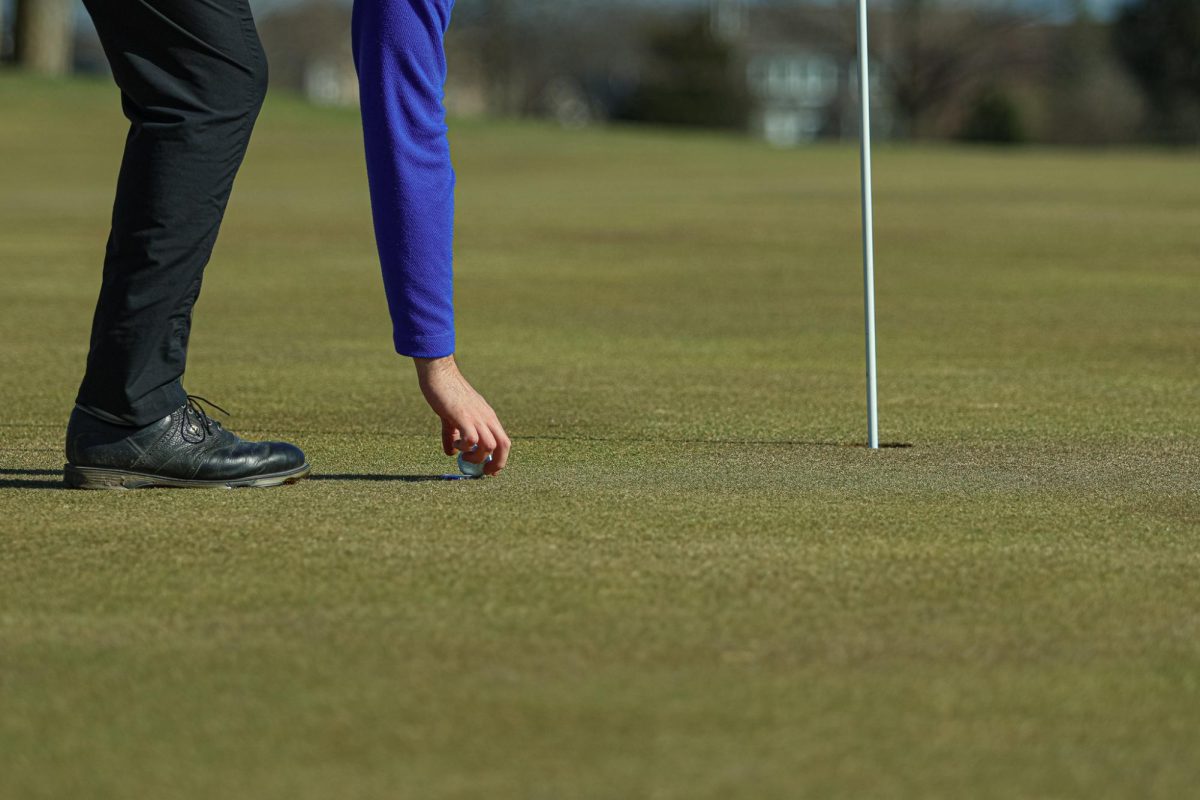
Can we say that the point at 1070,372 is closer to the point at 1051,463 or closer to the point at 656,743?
the point at 1051,463

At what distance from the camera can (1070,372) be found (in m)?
6.36

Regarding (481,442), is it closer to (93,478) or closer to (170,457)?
(170,457)

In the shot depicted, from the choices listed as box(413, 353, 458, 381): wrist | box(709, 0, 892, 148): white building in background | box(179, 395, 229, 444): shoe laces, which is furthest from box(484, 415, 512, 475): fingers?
box(709, 0, 892, 148): white building in background

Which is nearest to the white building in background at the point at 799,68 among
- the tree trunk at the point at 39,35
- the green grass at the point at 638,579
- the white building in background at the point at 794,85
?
the white building in background at the point at 794,85

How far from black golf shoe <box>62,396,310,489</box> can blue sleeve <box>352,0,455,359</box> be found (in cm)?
44

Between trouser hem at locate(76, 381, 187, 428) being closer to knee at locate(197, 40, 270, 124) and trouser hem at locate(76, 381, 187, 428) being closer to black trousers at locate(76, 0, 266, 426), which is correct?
black trousers at locate(76, 0, 266, 426)

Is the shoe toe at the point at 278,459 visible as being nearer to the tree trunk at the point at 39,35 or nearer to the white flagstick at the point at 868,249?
the white flagstick at the point at 868,249

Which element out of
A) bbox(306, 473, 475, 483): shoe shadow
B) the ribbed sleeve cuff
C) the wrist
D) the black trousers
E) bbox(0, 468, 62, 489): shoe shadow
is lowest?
bbox(306, 473, 475, 483): shoe shadow

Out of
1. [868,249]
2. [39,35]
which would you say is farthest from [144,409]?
[39,35]

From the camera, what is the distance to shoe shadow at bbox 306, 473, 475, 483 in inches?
154

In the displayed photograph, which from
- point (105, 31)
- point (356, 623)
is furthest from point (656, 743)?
point (105, 31)

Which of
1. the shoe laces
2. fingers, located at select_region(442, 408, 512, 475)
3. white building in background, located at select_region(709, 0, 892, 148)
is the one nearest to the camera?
fingers, located at select_region(442, 408, 512, 475)

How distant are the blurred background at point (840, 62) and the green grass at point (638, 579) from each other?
4609 cm

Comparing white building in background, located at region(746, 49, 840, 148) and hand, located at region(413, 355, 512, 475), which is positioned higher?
hand, located at region(413, 355, 512, 475)
